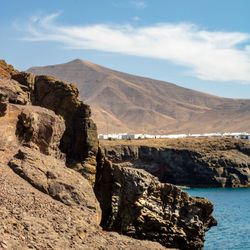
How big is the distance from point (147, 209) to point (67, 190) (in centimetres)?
1460

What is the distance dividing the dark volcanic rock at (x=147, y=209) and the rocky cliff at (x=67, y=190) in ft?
0.28

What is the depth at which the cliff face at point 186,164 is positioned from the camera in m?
176

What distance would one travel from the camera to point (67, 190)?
3988 centimetres

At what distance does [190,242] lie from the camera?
180ft

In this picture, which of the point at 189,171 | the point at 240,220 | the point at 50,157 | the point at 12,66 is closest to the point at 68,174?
the point at 50,157

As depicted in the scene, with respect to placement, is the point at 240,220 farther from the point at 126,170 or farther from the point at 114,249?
the point at 114,249

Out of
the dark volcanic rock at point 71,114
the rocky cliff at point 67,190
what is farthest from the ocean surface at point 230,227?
the dark volcanic rock at point 71,114

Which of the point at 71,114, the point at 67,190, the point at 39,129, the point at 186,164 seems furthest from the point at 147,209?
the point at 186,164

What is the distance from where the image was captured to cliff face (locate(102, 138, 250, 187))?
577ft

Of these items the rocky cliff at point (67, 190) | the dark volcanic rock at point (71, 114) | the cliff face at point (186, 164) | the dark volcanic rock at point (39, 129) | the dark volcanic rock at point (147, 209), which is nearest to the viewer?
the rocky cliff at point (67, 190)

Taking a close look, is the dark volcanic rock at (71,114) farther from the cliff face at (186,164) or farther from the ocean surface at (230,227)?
the cliff face at (186,164)

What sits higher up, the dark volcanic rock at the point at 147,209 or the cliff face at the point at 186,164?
the dark volcanic rock at the point at 147,209

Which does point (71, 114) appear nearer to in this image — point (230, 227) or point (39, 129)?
point (39, 129)

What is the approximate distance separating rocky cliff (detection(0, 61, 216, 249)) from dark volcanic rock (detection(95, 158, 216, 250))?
0.09 metres
